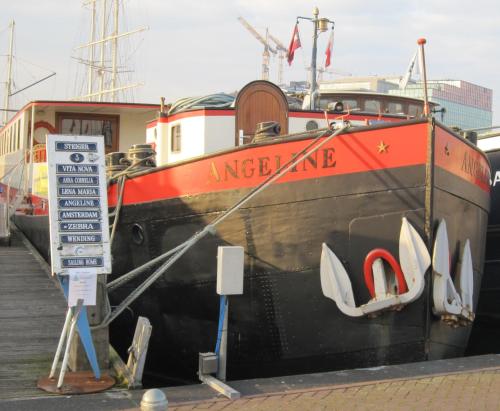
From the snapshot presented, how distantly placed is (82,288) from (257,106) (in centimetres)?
431

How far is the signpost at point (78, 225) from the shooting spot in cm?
542

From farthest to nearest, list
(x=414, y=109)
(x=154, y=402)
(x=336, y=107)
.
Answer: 1. (x=414, y=109)
2. (x=336, y=107)
3. (x=154, y=402)

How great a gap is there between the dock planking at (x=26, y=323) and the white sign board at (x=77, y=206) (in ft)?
3.44

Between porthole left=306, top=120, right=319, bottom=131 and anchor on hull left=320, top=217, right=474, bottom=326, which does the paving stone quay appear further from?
porthole left=306, top=120, right=319, bottom=131

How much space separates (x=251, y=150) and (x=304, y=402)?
2.80 meters

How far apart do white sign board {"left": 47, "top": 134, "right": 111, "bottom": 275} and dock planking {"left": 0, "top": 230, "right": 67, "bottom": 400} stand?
3.44 ft

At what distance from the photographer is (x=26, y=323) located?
7348mm

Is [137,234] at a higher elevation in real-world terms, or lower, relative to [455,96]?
lower

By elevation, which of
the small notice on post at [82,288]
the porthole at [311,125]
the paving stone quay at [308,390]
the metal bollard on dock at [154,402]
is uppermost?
the porthole at [311,125]

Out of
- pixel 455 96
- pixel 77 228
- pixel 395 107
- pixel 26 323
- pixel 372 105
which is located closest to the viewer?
pixel 77 228

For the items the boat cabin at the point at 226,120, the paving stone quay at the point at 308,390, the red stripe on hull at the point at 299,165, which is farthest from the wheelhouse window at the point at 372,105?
the paving stone quay at the point at 308,390

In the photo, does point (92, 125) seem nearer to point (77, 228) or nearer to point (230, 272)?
point (77, 228)

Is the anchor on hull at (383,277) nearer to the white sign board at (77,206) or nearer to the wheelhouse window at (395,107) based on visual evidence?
the white sign board at (77,206)

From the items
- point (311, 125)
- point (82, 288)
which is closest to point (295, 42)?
point (311, 125)
